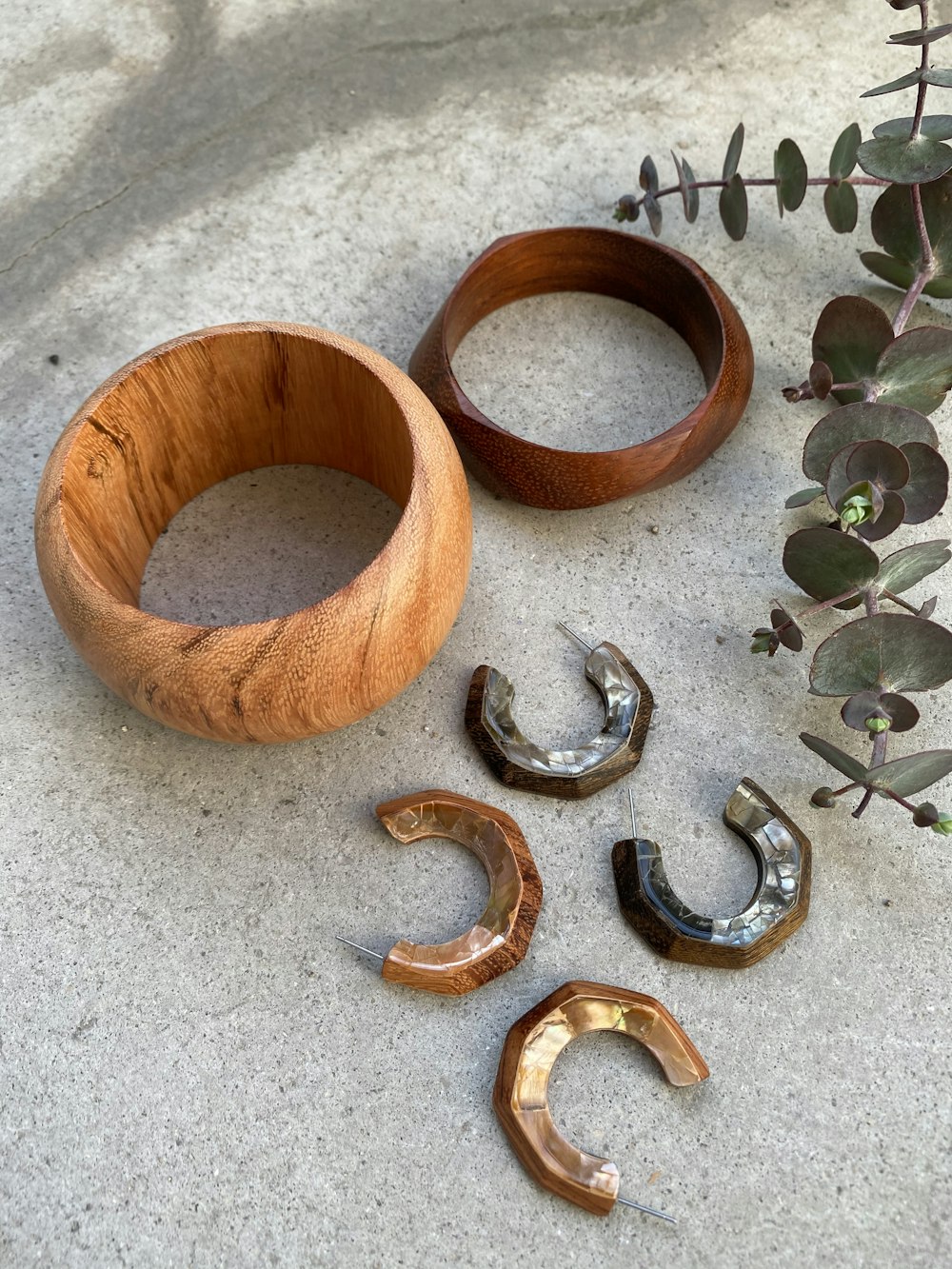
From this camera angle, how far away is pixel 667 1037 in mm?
1081

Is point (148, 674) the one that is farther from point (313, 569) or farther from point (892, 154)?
point (892, 154)

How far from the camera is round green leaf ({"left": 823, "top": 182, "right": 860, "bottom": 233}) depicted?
1.50 m

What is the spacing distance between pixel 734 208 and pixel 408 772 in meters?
0.87

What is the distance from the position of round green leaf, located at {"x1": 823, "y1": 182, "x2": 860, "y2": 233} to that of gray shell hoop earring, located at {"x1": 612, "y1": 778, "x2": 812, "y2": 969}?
2.66 feet

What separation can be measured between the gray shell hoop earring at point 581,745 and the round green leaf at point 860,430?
0.99 feet

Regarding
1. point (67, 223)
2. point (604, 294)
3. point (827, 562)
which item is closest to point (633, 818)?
point (827, 562)

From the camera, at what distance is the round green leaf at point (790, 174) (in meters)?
1.49

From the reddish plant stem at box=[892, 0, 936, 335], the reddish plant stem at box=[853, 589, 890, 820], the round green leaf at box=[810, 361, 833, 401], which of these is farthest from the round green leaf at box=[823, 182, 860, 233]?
the reddish plant stem at box=[853, 589, 890, 820]

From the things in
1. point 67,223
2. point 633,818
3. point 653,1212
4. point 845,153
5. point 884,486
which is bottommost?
point 653,1212

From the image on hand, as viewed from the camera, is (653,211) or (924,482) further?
(653,211)

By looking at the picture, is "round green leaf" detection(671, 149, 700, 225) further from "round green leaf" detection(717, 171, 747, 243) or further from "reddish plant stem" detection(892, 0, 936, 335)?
"reddish plant stem" detection(892, 0, 936, 335)

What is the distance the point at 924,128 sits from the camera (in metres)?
1.30

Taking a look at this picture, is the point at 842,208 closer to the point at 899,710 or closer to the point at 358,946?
the point at 899,710

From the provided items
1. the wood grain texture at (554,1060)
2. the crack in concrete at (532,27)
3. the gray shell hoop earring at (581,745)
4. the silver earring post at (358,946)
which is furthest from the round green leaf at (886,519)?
the crack in concrete at (532,27)
